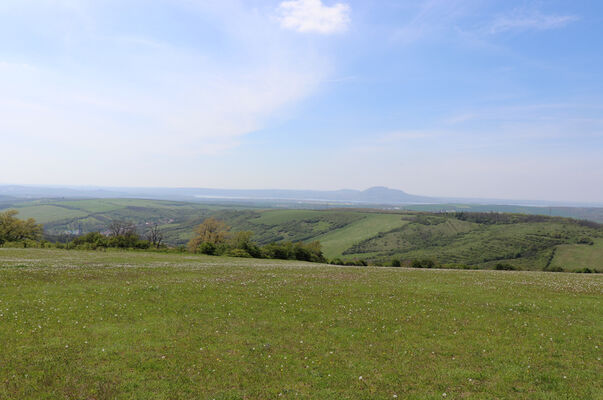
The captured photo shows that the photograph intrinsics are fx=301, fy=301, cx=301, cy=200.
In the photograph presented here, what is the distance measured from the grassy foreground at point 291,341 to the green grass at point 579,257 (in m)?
192

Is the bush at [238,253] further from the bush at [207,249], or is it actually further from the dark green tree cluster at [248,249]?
the bush at [207,249]

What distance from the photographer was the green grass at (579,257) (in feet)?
537

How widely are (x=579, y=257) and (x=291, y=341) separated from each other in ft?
772

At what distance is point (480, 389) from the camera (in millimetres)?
10227

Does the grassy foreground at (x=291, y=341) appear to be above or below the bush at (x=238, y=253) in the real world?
above

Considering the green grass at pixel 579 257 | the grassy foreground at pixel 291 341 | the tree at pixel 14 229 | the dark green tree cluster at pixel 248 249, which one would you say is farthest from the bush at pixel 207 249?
the green grass at pixel 579 257

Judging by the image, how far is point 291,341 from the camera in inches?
548

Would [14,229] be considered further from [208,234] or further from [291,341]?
[291,341]

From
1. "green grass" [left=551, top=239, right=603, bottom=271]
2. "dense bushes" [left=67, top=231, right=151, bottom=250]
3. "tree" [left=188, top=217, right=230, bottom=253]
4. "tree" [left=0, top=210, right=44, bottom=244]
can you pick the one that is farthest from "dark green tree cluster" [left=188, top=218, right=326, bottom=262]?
"green grass" [left=551, top=239, right=603, bottom=271]

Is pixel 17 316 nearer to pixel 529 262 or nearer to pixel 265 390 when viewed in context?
pixel 265 390

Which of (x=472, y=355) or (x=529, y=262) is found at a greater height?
(x=472, y=355)

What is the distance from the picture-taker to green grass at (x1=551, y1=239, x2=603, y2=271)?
164 metres

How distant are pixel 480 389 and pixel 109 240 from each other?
7186 cm


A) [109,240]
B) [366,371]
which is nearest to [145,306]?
[366,371]
